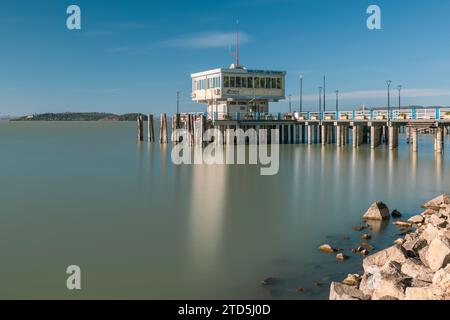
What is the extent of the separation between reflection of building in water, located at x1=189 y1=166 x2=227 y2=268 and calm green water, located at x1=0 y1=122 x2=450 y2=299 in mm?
52

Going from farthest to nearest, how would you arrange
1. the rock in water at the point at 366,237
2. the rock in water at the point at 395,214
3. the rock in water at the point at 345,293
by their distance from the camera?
the rock in water at the point at 395,214 < the rock in water at the point at 366,237 < the rock in water at the point at 345,293

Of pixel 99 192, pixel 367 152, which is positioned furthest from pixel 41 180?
pixel 367 152

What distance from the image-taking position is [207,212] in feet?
61.9

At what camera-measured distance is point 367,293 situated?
8.98 metres

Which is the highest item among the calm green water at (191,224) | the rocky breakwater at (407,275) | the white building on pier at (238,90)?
the white building on pier at (238,90)

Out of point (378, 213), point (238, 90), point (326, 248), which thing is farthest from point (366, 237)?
point (238, 90)

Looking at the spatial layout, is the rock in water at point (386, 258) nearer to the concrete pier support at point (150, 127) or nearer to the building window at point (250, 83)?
the building window at point (250, 83)

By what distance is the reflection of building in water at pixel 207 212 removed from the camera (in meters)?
13.5

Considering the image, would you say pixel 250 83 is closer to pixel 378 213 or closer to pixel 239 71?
pixel 239 71

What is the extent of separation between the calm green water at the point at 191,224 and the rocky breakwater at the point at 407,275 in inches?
36.6

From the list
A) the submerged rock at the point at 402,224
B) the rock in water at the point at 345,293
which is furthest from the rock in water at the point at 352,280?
the submerged rock at the point at 402,224

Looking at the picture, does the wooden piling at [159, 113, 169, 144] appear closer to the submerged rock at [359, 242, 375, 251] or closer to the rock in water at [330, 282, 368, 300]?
the submerged rock at [359, 242, 375, 251]

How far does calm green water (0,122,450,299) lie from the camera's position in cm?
1100

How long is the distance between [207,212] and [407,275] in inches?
404
